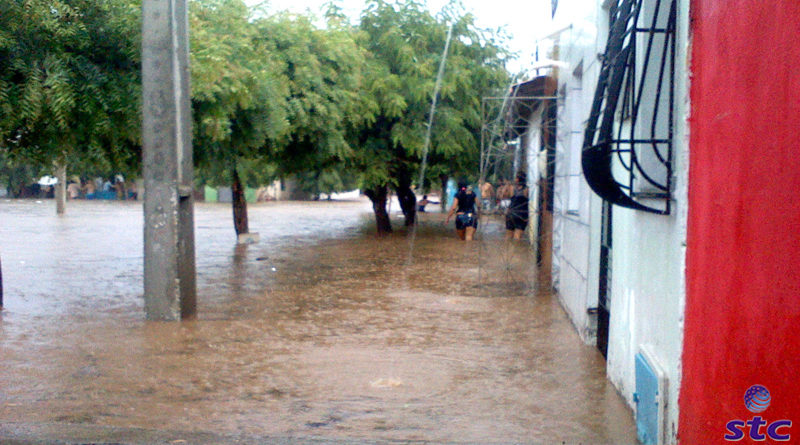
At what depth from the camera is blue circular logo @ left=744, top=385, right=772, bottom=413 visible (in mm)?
3615

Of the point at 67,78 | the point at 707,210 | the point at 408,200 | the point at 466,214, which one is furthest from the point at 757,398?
the point at 408,200

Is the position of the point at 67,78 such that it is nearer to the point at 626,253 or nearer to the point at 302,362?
the point at 302,362

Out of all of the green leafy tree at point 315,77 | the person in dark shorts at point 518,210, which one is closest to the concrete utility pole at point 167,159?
the green leafy tree at point 315,77

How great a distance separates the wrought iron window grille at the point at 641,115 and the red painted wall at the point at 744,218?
52 centimetres

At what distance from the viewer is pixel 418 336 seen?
908 centimetres

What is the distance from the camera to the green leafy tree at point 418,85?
21.2 meters

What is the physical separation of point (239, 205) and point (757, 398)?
17.8 m

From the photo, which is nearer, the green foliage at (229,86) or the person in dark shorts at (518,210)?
the green foliage at (229,86)

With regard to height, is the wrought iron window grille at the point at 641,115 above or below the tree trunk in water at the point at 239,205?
above

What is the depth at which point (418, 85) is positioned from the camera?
21078 millimetres

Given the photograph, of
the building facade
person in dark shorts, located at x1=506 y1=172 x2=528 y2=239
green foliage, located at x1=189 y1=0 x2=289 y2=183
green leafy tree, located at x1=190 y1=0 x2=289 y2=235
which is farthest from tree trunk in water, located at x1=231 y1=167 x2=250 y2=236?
the building facade

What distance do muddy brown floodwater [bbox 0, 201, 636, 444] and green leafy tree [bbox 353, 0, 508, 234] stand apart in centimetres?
691

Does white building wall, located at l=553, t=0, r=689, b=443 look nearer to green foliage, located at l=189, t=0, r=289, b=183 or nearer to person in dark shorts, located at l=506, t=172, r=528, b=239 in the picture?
green foliage, located at l=189, t=0, r=289, b=183

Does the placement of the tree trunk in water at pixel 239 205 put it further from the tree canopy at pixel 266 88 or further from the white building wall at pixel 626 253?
the white building wall at pixel 626 253
